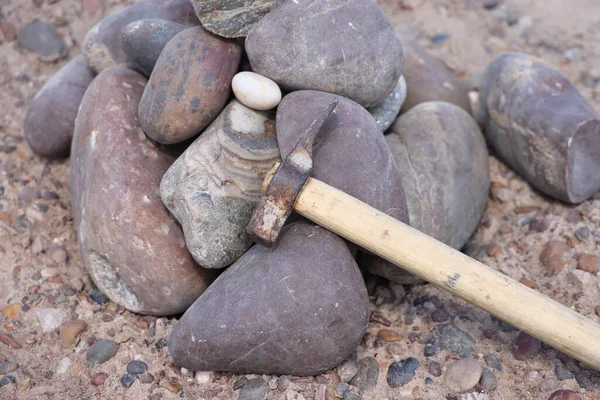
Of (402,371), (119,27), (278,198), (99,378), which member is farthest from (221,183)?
(119,27)

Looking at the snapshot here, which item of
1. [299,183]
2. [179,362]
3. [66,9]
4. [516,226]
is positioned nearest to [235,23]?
[299,183]

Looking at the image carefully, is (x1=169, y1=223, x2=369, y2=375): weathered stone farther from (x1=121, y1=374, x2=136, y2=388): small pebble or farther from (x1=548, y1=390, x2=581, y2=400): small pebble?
(x1=548, y1=390, x2=581, y2=400): small pebble

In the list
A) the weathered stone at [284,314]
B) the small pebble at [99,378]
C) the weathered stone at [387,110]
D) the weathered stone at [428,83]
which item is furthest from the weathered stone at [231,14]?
the small pebble at [99,378]

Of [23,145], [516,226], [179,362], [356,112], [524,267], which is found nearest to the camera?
[179,362]

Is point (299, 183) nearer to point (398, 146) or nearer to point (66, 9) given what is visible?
point (398, 146)

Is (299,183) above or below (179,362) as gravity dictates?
above

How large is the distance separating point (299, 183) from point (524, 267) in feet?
4.26

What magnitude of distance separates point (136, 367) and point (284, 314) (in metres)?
0.74

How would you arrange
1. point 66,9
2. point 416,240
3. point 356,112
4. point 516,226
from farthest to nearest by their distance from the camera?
point 66,9 → point 516,226 → point 356,112 → point 416,240

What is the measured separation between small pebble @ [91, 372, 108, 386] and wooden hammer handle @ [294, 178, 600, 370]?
110 centimetres

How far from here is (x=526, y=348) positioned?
2.61 m

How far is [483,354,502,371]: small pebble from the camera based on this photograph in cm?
257

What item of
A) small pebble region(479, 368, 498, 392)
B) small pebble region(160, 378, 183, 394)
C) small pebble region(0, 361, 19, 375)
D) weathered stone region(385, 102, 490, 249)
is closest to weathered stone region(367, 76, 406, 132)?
weathered stone region(385, 102, 490, 249)

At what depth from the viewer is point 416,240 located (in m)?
2.42
